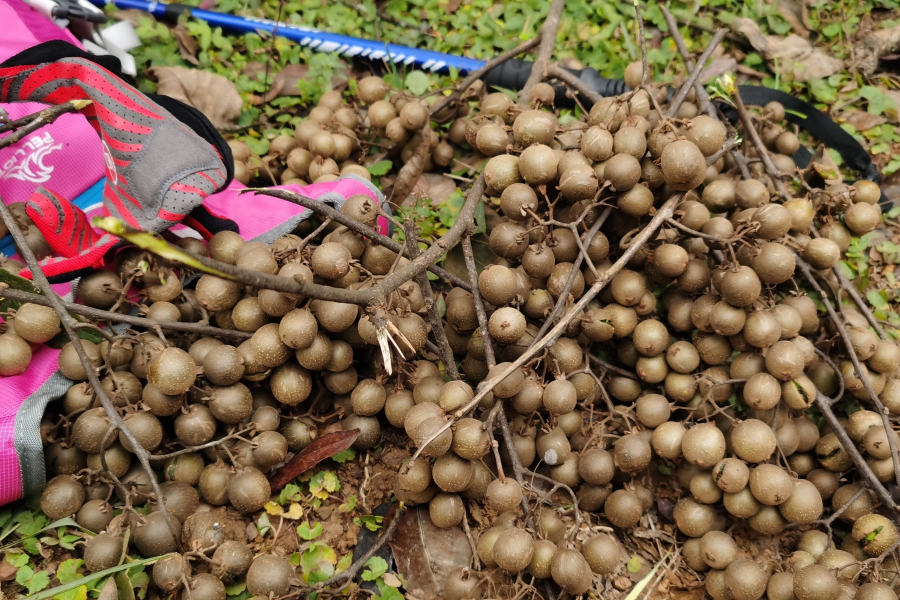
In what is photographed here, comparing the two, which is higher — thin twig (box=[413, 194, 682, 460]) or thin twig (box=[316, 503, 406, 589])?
thin twig (box=[413, 194, 682, 460])

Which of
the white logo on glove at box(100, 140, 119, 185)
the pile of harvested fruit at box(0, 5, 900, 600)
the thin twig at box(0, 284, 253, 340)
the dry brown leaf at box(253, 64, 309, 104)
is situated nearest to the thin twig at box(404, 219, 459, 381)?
the pile of harvested fruit at box(0, 5, 900, 600)

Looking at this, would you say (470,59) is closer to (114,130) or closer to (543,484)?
(114,130)

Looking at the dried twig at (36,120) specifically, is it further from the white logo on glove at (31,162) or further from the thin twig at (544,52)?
the thin twig at (544,52)

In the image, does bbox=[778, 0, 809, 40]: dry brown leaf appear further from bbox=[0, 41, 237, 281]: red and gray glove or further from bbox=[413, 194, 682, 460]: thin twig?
Result: bbox=[0, 41, 237, 281]: red and gray glove

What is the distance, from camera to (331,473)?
103 inches

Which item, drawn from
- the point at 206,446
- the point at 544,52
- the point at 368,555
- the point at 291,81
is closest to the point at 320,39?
the point at 291,81

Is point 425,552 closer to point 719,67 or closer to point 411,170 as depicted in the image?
point 411,170

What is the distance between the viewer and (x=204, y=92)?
3.74 meters

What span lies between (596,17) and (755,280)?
106 inches

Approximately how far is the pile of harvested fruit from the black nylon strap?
703 millimetres

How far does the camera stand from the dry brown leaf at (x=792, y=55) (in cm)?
395

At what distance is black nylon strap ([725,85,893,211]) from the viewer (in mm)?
3424

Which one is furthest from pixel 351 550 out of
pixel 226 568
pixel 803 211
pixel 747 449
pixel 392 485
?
pixel 803 211

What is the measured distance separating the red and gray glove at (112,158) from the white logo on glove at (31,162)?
495 mm
